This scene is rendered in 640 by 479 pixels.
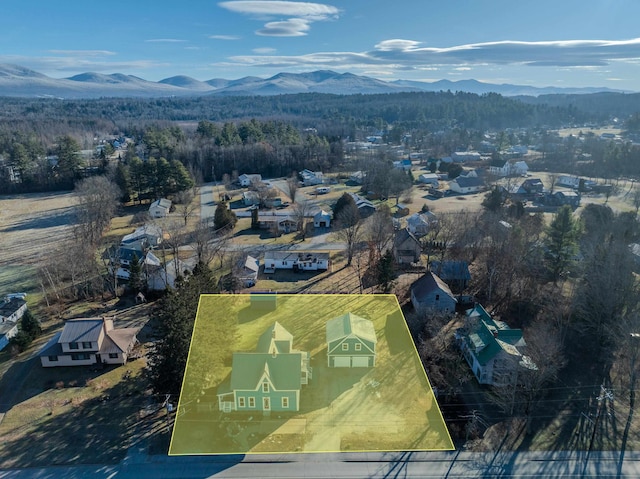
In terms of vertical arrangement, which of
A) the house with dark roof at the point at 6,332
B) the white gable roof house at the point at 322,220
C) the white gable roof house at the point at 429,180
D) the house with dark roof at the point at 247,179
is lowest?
the house with dark roof at the point at 6,332

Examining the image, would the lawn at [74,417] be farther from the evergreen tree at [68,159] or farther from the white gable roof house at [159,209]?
the evergreen tree at [68,159]

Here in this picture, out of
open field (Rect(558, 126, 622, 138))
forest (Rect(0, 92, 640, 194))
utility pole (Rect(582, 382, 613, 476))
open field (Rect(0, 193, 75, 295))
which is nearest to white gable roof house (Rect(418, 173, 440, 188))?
forest (Rect(0, 92, 640, 194))

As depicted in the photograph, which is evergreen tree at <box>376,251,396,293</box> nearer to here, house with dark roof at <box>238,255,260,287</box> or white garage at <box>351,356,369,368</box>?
house with dark roof at <box>238,255,260,287</box>

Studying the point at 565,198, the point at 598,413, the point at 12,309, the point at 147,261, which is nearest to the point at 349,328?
the point at 598,413

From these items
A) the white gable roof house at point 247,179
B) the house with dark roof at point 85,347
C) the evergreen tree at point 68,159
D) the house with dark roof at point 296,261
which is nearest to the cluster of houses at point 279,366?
the house with dark roof at point 85,347

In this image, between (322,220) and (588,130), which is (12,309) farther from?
(588,130)
